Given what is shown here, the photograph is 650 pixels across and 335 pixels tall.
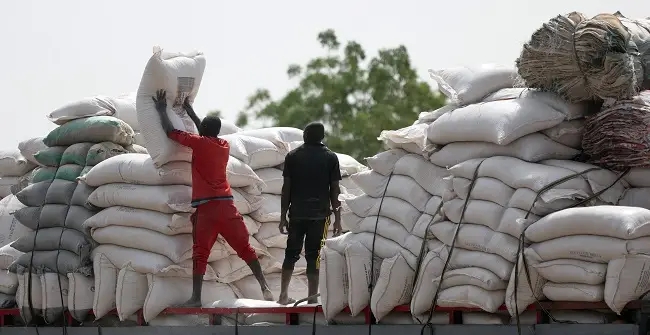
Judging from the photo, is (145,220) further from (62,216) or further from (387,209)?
(387,209)

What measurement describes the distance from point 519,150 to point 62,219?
3988mm

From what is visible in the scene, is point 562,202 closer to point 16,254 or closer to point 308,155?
point 308,155

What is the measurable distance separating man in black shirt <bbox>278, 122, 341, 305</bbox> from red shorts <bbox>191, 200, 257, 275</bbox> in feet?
0.96

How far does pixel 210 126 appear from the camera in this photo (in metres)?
9.57

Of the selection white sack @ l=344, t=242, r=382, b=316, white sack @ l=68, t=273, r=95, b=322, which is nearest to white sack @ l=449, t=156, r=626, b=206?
white sack @ l=344, t=242, r=382, b=316

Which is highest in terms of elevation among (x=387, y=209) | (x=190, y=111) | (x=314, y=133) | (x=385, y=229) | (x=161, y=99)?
(x=161, y=99)

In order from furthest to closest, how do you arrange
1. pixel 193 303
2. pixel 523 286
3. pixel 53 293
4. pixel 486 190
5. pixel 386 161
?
pixel 53 293 < pixel 193 303 < pixel 386 161 < pixel 486 190 < pixel 523 286

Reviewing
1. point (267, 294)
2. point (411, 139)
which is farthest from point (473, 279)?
point (267, 294)

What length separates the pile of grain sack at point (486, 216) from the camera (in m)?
6.71

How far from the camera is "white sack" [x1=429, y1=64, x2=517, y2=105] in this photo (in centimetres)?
827

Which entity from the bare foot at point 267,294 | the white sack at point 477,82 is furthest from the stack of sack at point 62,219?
the white sack at point 477,82

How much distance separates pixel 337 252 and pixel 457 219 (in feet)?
3.09

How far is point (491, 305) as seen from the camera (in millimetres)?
7203

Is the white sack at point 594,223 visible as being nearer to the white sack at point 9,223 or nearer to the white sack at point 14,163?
the white sack at point 9,223
